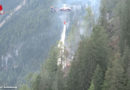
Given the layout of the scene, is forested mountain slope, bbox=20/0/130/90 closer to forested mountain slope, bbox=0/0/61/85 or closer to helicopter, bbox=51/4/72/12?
forested mountain slope, bbox=0/0/61/85

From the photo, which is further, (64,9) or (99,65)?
(64,9)

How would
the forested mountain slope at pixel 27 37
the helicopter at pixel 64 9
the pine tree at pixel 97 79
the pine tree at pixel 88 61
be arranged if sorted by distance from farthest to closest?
the helicopter at pixel 64 9 → the forested mountain slope at pixel 27 37 → the pine tree at pixel 88 61 → the pine tree at pixel 97 79

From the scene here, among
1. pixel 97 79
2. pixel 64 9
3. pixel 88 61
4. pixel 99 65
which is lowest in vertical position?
pixel 97 79

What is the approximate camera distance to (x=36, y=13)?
361 ft

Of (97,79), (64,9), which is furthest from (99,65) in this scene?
(64,9)

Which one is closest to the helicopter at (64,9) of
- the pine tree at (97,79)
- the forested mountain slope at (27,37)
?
the forested mountain slope at (27,37)

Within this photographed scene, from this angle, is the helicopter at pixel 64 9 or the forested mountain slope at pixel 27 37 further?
the helicopter at pixel 64 9

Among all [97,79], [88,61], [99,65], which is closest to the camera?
[97,79]

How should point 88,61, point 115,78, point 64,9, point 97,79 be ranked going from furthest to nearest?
point 64,9 → point 88,61 → point 97,79 → point 115,78

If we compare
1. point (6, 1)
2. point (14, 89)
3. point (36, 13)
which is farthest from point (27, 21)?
point (14, 89)

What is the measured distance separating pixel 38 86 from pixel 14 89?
128ft

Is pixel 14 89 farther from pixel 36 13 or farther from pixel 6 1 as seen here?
pixel 6 1

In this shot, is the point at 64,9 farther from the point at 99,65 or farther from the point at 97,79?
the point at 97,79

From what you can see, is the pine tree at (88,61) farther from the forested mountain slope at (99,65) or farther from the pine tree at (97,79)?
the pine tree at (97,79)
